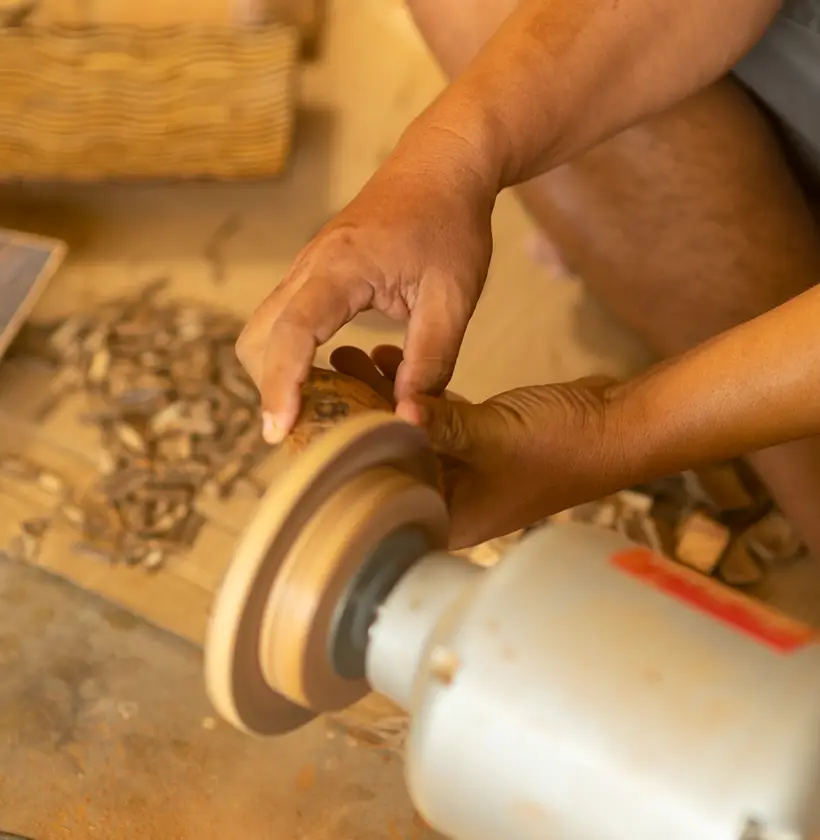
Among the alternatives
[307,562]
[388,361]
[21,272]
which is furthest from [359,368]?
[21,272]

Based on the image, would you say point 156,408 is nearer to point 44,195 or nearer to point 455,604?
point 44,195

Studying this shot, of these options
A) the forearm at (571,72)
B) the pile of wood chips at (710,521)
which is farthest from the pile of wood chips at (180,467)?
the forearm at (571,72)

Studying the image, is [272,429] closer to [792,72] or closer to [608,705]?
[608,705]

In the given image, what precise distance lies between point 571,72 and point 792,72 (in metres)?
0.20

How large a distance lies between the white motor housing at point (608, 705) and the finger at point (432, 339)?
160 mm

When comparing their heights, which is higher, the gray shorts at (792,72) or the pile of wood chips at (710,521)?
the gray shorts at (792,72)

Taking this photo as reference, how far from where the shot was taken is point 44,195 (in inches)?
50.4

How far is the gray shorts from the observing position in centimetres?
76

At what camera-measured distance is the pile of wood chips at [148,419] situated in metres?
1.01

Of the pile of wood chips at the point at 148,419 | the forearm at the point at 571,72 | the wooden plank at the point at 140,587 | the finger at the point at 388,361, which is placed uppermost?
the forearm at the point at 571,72

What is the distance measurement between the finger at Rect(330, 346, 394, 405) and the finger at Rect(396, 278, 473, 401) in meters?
0.08

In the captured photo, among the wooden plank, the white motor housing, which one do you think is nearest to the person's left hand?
the white motor housing

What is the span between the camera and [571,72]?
721mm

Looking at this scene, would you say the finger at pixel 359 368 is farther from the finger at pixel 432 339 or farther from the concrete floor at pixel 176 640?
the concrete floor at pixel 176 640
